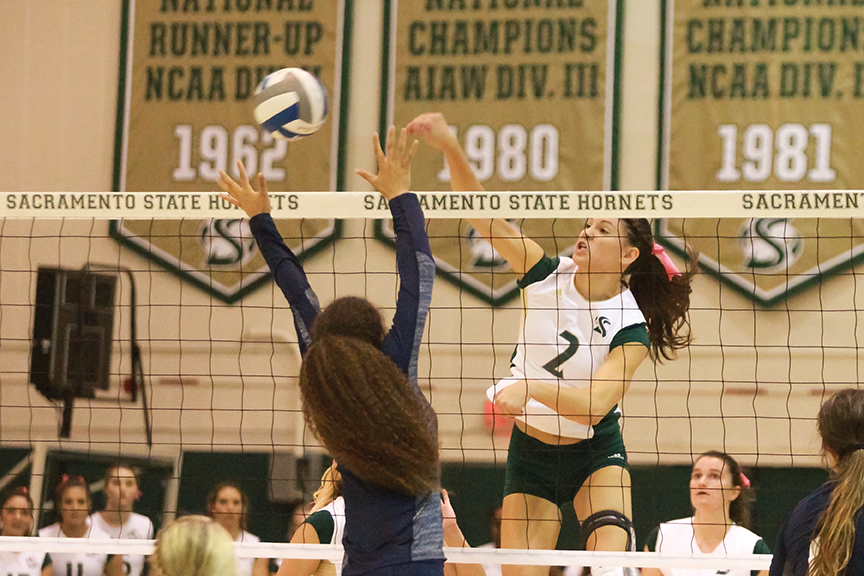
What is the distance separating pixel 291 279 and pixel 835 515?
63.8 inches

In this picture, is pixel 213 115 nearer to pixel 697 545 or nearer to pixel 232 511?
pixel 232 511

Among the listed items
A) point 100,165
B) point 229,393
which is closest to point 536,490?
point 229,393

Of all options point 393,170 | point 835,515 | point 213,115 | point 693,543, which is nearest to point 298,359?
point 213,115

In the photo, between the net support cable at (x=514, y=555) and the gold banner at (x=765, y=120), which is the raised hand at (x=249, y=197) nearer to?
the net support cable at (x=514, y=555)

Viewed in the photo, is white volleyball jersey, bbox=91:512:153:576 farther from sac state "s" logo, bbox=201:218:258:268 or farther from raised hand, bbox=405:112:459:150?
raised hand, bbox=405:112:459:150

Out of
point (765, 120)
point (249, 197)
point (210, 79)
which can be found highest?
point (210, 79)

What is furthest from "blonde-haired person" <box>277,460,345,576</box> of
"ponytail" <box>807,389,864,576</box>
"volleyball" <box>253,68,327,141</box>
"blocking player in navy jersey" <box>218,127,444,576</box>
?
"ponytail" <box>807,389,864,576</box>

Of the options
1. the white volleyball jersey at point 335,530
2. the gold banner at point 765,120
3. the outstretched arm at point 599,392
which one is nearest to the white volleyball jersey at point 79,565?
the white volleyball jersey at point 335,530

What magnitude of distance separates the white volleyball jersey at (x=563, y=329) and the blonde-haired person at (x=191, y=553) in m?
2.30

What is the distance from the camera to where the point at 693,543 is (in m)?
5.61

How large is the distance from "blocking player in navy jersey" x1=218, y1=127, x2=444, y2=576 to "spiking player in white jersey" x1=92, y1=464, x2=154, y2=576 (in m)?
4.20

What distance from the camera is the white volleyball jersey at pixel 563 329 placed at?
4.57 metres

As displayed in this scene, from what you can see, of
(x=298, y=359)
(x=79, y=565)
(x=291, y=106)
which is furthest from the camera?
(x=298, y=359)

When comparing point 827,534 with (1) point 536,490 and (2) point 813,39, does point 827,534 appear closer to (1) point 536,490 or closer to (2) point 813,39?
(1) point 536,490
